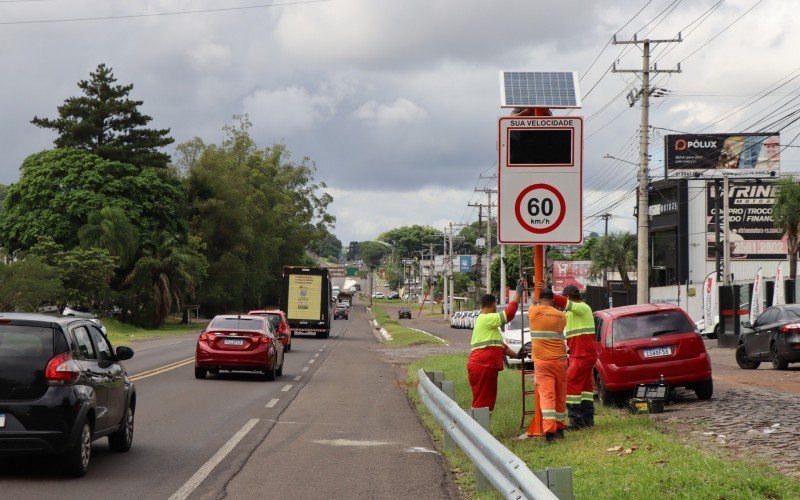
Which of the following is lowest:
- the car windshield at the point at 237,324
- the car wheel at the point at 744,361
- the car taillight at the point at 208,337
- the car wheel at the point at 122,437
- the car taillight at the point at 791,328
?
the car wheel at the point at 122,437

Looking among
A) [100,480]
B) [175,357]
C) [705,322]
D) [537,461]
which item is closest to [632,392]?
[537,461]

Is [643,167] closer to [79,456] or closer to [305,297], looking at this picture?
[305,297]

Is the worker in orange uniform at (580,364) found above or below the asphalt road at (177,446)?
above

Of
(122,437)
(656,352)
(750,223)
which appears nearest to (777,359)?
(656,352)

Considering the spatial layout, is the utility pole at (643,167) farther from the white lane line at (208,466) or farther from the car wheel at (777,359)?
the white lane line at (208,466)

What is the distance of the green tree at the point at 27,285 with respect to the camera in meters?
49.6

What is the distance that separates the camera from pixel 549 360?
38.4 ft

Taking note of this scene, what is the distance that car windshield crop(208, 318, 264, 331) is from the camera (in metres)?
23.0

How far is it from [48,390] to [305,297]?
Result: 42.5 meters

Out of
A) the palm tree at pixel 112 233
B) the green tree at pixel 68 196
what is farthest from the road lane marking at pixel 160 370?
the green tree at pixel 68 196

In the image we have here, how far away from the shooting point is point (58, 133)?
69.6 meters

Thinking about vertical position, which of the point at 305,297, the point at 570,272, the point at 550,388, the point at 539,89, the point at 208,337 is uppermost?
the point at 570,272

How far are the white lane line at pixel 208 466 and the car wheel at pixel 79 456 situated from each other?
3.36ft

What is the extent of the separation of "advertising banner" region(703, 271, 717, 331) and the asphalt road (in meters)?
26.2
